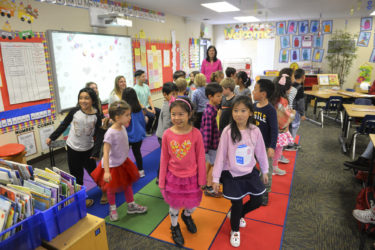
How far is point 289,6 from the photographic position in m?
6.04

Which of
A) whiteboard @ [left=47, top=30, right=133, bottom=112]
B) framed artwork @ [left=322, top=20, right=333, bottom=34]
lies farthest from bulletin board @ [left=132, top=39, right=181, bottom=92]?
framed artwork @ [left=322, top=20, right=333, bottom=34]

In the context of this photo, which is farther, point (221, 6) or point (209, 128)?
point (221, 6)

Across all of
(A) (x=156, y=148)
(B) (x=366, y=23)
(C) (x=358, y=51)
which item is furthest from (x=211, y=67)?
(B) (x=366, y=23)

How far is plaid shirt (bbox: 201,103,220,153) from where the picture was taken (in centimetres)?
240

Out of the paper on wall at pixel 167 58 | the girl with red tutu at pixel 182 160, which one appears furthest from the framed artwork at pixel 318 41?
the girl with red tutu at pixel 182 160

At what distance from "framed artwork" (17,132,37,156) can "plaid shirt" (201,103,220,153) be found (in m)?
2.89

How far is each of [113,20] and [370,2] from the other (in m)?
5.47

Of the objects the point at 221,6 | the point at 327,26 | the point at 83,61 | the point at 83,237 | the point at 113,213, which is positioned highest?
the point at 221,6

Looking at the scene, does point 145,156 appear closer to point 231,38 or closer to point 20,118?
point 20,118

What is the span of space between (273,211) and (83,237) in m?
1.93

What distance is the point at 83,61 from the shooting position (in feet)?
14.8

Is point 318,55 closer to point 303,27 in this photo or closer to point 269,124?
point 303,27

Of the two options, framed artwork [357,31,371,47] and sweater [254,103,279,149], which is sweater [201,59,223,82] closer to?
sweater [254,103,279,149]

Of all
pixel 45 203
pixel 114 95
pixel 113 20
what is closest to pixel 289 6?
pixel 113 20
